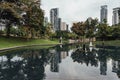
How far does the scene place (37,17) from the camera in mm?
56312

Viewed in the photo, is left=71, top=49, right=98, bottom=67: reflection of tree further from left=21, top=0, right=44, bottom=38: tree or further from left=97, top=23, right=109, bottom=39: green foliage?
left=97, top=23, right=109, bottom=39: green foliage

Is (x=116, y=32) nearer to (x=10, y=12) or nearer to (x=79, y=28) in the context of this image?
(x=79, y=28)

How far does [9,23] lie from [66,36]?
69443 mm

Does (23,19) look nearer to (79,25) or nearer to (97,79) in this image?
(97,79)

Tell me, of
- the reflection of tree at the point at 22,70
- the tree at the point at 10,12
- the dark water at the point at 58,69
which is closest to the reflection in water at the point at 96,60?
the dark water at the point at 58,69

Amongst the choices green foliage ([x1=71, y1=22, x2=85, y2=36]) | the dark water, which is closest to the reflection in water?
the dark water

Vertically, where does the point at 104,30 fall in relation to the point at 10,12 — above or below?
below

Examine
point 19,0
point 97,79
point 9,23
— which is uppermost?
point 19,0

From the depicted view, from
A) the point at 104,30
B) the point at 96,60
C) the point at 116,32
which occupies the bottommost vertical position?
the point at 96,60

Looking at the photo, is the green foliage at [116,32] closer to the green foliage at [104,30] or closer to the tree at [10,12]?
the green foliage at [104,30]

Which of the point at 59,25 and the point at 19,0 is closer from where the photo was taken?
the point at 19,0

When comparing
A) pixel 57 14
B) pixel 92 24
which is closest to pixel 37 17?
pixel 92 24

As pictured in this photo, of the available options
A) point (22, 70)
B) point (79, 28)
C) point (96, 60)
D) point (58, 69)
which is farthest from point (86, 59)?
point (79, 28)

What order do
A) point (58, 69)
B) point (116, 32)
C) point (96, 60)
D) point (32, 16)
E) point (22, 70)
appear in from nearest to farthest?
point (22, 70)
point (58, 69)
point (96, 60)
point (32, 16)
point (116, 32)
